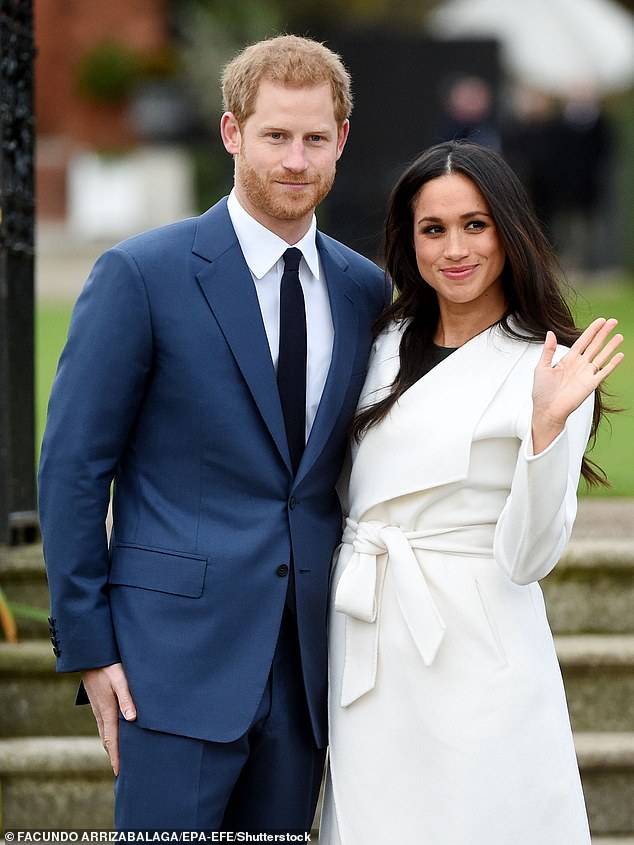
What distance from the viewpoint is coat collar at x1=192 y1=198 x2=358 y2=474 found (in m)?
2.93

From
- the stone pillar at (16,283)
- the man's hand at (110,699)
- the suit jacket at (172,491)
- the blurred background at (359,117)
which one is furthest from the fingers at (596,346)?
the blurred background at (359,117)

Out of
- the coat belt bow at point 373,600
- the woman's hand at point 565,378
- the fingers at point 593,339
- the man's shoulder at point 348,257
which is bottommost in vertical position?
the coat belt bow at point 373,600

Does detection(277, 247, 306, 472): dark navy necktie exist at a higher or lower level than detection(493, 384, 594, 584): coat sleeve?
higher

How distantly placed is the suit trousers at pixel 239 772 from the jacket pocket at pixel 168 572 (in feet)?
Answer: 0.76

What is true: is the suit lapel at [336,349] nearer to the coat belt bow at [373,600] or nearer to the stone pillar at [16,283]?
the coat belt bow at [373,600]

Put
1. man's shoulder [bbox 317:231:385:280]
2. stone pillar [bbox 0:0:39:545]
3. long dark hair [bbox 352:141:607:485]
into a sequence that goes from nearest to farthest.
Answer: long dark hair [bbox 352:141:607:485] < man's shoulder [bbox 317:231:385:280] < stone pillar [bbox 0:0:39:545]

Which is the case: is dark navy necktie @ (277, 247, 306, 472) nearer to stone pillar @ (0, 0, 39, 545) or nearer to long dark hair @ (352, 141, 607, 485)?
long dark hair @ (352, 141, 607, 485)

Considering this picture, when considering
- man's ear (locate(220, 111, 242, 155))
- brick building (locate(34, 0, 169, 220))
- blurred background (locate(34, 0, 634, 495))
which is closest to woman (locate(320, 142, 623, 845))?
man's ear (locate(220, 111, 242, 155))

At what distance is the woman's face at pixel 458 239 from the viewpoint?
9.79ft

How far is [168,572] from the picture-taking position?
2906mm

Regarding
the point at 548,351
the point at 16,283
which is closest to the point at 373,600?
the point at 548,351

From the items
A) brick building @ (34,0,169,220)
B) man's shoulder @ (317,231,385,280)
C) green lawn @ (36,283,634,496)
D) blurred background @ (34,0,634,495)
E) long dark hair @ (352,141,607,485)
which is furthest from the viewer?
brick building @ (34,0,169,220)

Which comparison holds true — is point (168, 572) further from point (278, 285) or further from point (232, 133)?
point (232, 133)

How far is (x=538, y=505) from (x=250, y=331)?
72 cm
